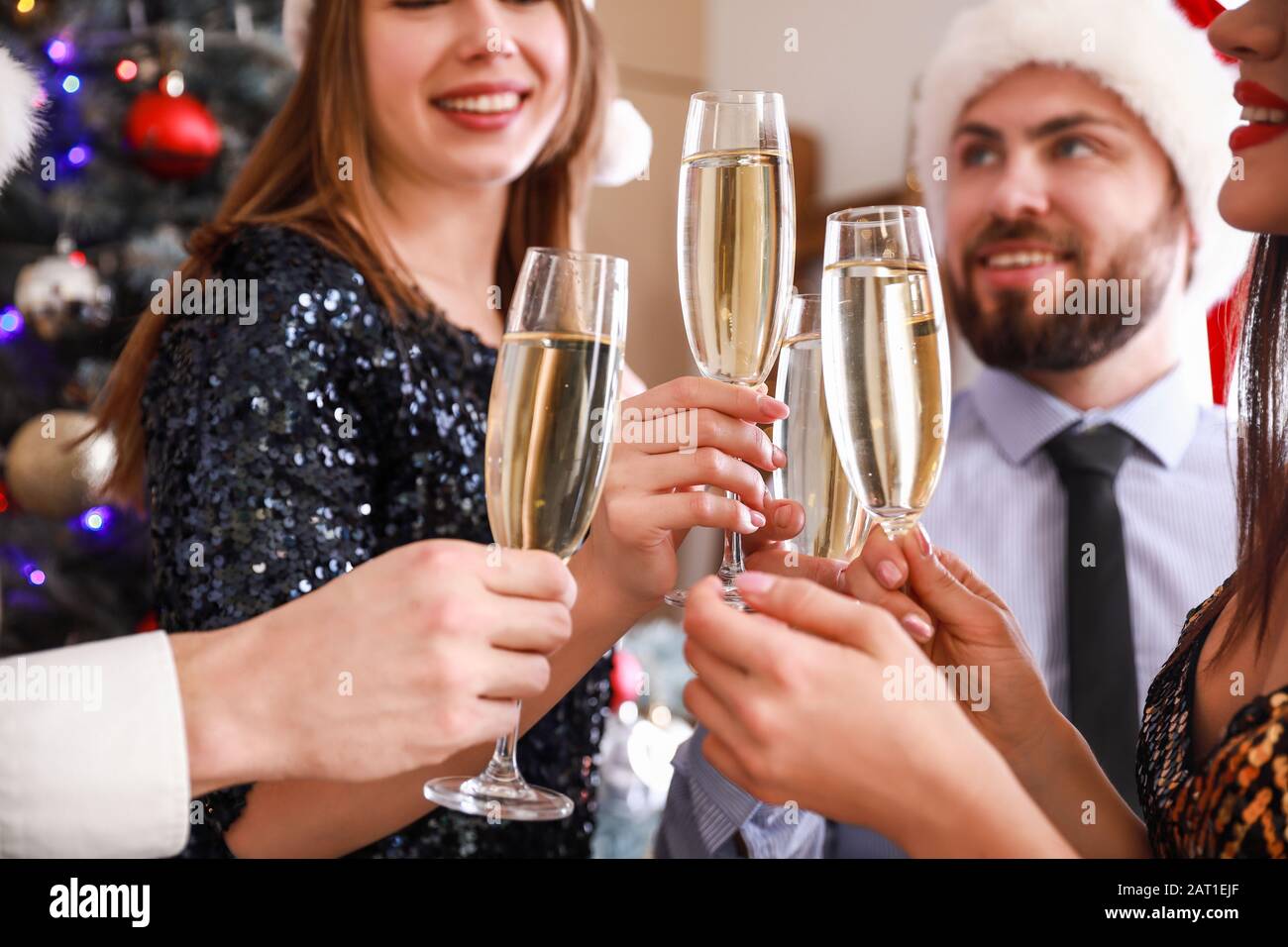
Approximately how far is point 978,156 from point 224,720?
2008 mm

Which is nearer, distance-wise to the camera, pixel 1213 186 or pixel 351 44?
pixel 351 44

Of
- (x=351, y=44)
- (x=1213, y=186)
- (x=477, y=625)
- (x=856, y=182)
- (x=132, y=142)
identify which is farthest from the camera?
(x=856, y=182)

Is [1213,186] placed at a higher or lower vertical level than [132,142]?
lower

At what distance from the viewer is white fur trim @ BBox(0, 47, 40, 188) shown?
106 cm

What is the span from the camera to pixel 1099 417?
2.17m

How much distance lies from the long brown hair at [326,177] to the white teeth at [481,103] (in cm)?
Answer: 13

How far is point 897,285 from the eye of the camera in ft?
2.78

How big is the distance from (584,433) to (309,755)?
0.92 ft

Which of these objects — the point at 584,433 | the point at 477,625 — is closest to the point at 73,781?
the point at 477,625

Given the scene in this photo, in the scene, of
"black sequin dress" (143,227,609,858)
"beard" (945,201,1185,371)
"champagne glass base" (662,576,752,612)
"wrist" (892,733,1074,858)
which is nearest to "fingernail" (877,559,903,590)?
"champagne glass base" (662,576,752,612)

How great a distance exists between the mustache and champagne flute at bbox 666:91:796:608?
138 cm

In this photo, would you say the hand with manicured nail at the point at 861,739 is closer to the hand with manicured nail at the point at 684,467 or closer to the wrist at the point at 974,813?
the wrist at the point at 974,813

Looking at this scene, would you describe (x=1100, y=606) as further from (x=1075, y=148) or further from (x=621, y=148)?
(x=621, y=148)
